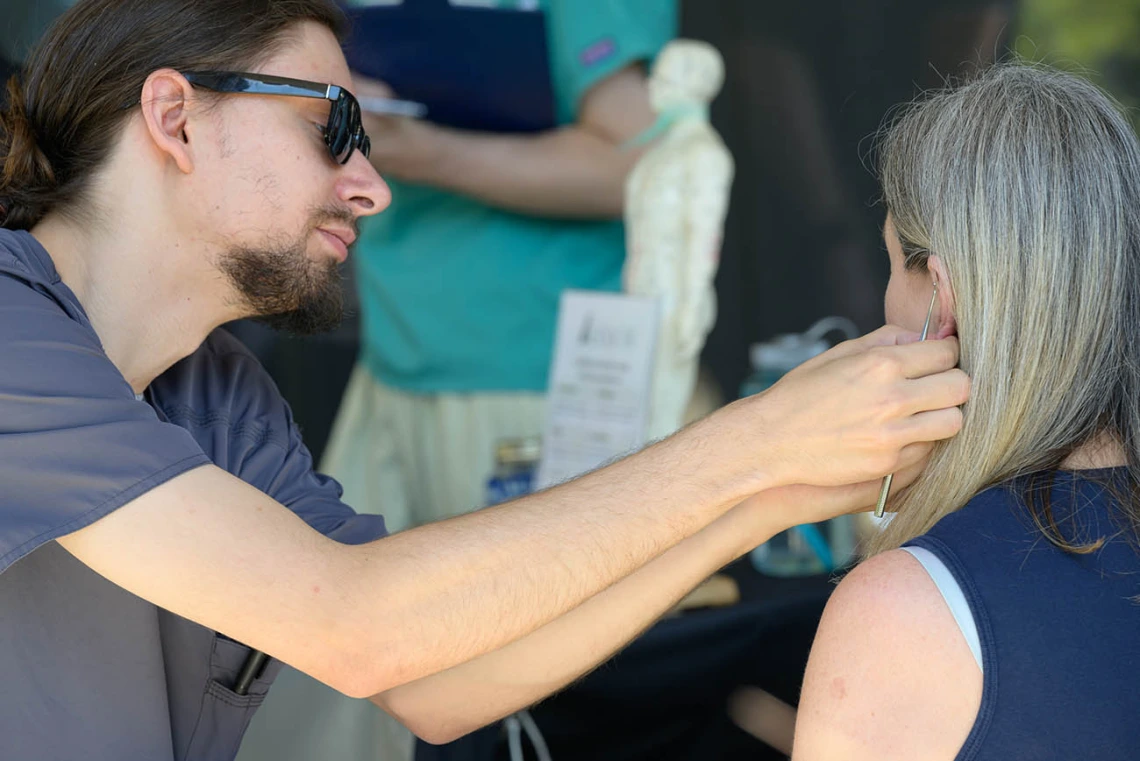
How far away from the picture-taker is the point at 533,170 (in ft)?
8.91

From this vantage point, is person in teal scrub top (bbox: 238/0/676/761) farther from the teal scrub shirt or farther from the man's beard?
the man's beard

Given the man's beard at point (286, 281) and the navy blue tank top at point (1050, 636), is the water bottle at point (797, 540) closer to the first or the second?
the man's beard at point (286, 281)

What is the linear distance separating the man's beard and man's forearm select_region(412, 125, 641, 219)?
3.81ft

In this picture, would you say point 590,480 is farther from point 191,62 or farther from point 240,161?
point 191,62

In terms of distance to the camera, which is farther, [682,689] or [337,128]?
[682,689]

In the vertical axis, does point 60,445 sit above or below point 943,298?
below

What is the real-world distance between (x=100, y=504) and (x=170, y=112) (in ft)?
1.88

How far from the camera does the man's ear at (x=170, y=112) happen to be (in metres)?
1.44

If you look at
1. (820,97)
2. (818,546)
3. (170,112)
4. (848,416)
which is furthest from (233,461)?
Answer: (820,97)

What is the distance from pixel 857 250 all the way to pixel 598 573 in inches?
77.8

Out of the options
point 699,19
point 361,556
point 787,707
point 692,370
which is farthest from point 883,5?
point 361,556

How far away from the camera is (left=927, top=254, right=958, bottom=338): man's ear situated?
1239 mm

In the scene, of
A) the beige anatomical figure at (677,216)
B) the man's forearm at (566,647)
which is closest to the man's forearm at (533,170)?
the beige anatomical figure at (677,216)

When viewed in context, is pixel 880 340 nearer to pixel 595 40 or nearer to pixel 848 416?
pixel 848 416
